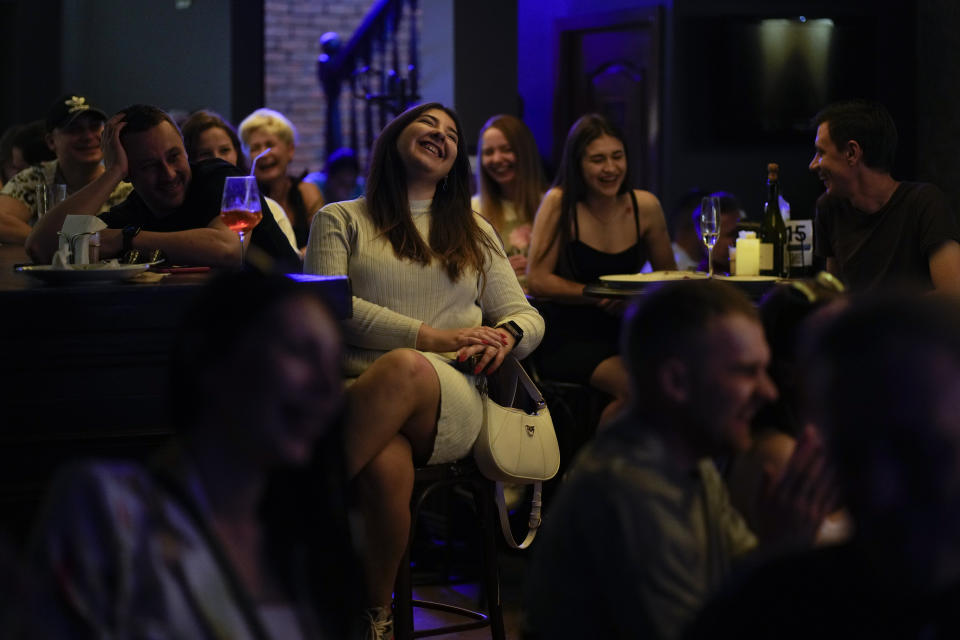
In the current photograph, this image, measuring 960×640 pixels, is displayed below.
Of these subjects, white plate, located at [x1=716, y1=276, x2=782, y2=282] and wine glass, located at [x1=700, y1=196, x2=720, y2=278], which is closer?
white plate, located at [x1=716, y1=276, x2=782, y2=282]

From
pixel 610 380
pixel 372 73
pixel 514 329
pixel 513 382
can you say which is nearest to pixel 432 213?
pixel 514 329

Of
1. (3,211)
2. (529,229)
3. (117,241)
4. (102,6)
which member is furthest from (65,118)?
(102,6)

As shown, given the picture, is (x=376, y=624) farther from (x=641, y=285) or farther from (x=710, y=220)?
(x=710, y=220)

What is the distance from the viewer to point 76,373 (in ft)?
6.96

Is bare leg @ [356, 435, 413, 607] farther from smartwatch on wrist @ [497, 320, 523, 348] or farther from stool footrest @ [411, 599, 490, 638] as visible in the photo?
smartwatch on wrist @ [497, 320, 523, 348]

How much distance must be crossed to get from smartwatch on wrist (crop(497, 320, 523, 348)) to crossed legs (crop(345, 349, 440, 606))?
313 mm

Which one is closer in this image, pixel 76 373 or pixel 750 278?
pixel 76 373

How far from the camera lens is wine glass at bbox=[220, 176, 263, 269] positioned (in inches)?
104

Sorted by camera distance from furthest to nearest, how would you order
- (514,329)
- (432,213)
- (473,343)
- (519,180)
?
(519,180), (432,213), (514,329), (473,343)

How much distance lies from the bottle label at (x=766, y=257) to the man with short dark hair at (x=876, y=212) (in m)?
0.20

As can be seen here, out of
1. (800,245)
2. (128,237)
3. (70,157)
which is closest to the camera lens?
(128,237)

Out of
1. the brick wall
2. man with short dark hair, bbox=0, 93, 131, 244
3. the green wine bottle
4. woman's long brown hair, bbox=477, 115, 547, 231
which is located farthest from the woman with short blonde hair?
the brick wall

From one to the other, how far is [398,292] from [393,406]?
16.5 inches

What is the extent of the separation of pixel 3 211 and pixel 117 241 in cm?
160
